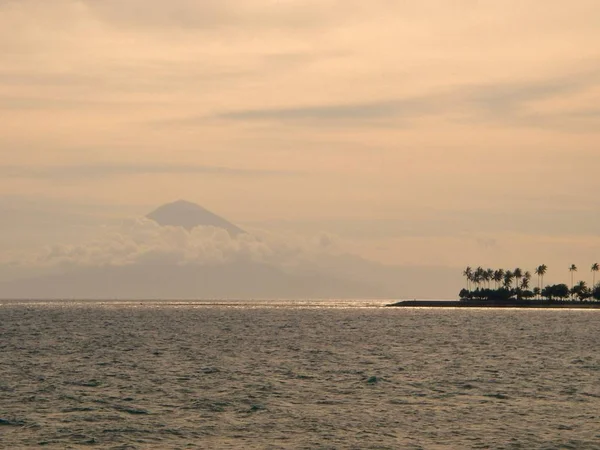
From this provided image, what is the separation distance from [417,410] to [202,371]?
1224 inches

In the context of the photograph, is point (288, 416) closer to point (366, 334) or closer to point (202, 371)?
point (202, 371)

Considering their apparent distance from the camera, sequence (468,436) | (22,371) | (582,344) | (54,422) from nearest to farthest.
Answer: (468,436)
(54,422)
(22,371)
(582,344)

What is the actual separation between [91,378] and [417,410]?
33786 millimetres

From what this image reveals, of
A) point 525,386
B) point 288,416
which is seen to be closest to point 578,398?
point 525,386

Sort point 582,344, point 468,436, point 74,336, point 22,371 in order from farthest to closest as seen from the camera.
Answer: point 74,336 < point 582,344 < point 22,371 < point 468,436

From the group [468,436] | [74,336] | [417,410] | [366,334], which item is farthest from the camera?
[366,334]

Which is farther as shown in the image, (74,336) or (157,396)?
(74,336)

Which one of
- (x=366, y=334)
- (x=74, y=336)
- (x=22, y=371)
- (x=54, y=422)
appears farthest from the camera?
(x=366, y=334)

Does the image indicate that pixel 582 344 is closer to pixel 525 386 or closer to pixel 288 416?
pixel 525 386

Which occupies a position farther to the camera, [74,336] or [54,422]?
[74,336]

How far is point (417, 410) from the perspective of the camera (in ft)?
203

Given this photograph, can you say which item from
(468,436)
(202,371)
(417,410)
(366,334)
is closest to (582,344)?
(366,334)

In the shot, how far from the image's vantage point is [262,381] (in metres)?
78.6

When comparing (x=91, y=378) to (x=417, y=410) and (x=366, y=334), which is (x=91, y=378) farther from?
(x=366, y=334)
